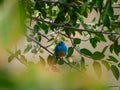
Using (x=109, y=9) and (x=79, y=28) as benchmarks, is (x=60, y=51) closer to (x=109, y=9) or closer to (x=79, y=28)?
(x=79, y=28)

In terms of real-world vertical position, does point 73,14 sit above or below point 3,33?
below

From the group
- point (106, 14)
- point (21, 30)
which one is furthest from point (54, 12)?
point (21, 30)

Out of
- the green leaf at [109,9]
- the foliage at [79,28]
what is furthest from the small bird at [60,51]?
the green leaf at [109,9]

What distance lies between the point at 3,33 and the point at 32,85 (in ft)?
0.10

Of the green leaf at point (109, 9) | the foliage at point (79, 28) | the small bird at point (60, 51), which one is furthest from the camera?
the small bird at point (60, 51)

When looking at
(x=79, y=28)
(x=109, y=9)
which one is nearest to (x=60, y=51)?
(x=79, y=28)

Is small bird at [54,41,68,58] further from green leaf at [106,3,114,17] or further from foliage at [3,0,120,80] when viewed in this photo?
green leaf at [106,3,114,17]

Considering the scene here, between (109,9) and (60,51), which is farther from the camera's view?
(60,51)

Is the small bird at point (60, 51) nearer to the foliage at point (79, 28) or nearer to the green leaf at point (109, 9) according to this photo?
the foliage at point (79, 28)

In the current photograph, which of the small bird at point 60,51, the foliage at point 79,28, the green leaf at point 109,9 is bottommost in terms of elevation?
the small bird at point 60,51

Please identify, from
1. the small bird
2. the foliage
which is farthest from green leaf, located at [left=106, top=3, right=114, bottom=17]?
the small bird

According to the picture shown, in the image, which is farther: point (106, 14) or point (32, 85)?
point (106, 14)

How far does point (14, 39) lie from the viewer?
0.48ft

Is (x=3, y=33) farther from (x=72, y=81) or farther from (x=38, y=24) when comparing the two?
(x=38, y=24)
